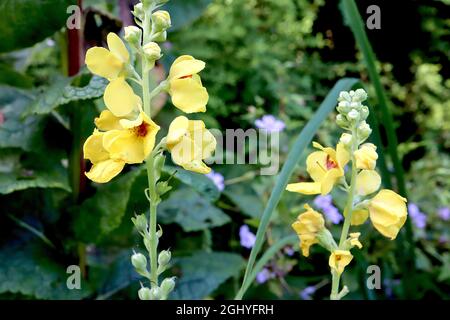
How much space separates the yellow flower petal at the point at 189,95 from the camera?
763mm

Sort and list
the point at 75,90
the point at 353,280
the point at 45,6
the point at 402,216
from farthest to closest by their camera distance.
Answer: the point at 353,280, the point at 45,6, the point at 75,90, the point at 402,216

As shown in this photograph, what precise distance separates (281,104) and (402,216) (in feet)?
3.99

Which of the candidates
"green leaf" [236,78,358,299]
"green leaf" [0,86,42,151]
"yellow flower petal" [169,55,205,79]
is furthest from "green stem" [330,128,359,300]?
"green leaf" [0,86,42,151]

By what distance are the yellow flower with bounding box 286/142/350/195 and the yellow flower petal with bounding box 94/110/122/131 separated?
24 centimetres

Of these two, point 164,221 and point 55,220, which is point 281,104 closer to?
point 164,221

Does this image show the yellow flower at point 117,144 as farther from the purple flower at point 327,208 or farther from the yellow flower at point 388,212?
the purple flower at point 327,208

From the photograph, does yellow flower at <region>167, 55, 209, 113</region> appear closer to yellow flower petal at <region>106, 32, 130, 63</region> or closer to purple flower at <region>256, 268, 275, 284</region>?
yellow flower petal at <region>106, 32, 130, 63</region>

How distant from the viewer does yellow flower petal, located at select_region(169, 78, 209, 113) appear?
763 millimetres

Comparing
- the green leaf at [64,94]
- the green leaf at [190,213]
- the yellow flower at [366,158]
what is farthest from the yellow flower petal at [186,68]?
the green leaf at [190,213]

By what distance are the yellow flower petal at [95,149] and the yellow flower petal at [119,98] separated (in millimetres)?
34

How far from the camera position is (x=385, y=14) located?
7.84 ft

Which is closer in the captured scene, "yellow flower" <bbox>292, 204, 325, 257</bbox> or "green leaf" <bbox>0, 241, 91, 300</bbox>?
"yellow flower" <bbox>292, 204, 325, 257</bbox>
